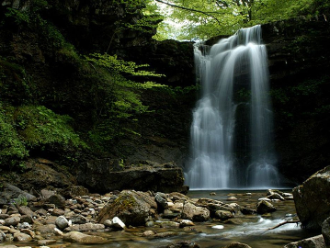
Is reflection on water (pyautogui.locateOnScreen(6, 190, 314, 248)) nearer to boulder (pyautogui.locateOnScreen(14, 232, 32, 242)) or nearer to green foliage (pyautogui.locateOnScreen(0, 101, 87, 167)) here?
boulder (pyautogui.locateOnScreen(14, 232, 32, 242))

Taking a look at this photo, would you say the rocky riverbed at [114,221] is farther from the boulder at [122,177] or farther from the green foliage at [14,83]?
the green foliage at [14,83]

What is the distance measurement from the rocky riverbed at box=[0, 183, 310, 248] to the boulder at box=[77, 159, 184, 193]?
4.94ft

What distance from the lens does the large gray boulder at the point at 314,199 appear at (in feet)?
12.0

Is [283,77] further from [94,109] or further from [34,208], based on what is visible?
[34,208]

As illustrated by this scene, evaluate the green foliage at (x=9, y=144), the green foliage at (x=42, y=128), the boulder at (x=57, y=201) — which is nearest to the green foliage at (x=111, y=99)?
the green foliage at (x=42, y=128)

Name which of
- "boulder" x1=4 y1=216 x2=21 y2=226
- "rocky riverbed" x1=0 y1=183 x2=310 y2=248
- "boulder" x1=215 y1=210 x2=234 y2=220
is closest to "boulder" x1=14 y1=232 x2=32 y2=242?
"rocky riverbed" x1=0 y1=183 x2=310 y2=248

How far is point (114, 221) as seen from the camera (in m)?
4.45

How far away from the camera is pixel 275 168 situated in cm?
1326

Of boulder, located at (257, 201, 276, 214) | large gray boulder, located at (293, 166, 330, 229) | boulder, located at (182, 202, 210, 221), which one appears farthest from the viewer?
boulder, located at (257, 201, 276, 214)

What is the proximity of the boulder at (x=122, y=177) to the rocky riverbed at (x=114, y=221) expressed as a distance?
1507 mm

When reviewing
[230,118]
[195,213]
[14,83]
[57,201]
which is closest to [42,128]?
[14,83]

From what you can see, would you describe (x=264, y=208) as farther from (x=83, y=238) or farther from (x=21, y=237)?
(x=21, y=237)

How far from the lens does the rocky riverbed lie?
382 centimetres

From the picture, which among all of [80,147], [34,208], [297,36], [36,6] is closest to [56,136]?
[80,147]
